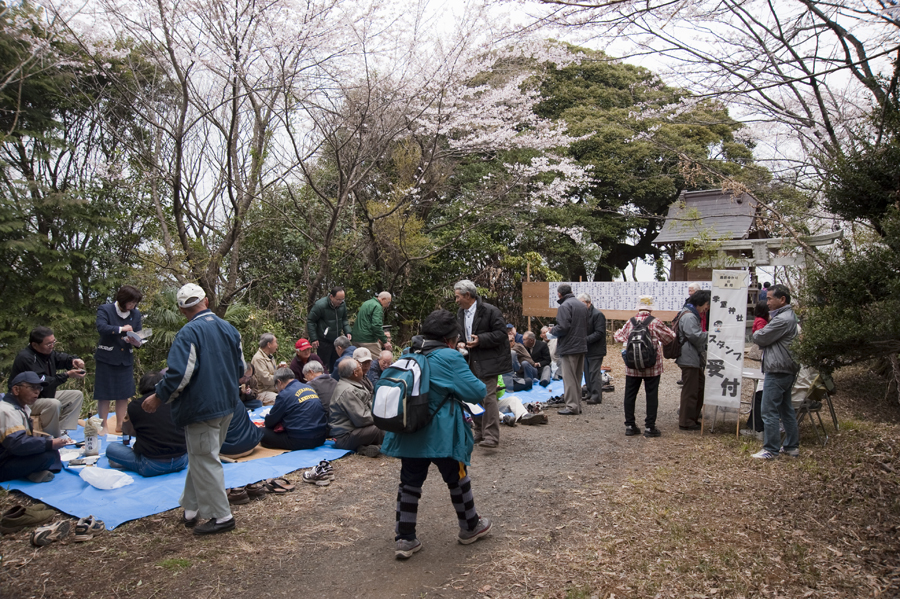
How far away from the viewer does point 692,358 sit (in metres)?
6.93

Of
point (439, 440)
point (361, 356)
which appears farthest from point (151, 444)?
point (439, 440)

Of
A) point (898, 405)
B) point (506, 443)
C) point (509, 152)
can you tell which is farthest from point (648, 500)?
point (509, 152)

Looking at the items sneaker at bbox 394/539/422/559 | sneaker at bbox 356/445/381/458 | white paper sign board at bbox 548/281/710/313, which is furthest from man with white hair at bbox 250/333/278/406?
white paper sign board at bbox 548/281/710/313

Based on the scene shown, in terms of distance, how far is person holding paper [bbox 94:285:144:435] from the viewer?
6000 millimetres

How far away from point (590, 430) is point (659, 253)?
17688 mm

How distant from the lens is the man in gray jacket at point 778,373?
17.6 ft

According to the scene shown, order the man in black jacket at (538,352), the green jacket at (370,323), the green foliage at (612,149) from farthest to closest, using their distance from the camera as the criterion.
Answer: the green foliage at (612,149) < the man in black jacket at (538,352) < the green jacket at (370,323)

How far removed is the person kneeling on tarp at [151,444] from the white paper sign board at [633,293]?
28.7 feet

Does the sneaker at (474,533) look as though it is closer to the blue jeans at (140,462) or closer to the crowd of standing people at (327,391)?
the crowd of standing people at (327,391)

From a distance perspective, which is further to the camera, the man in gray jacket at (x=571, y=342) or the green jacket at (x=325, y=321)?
the green jacket at (x=325, y=321)

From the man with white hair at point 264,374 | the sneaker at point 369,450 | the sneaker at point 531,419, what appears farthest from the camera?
the man with white hair at point 264,374

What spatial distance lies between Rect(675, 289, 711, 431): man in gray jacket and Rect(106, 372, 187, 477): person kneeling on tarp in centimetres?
541

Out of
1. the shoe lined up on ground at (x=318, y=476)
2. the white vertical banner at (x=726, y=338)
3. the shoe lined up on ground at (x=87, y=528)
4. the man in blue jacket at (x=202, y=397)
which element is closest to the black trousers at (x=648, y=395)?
the white vertical banner at (x=726, y=338)

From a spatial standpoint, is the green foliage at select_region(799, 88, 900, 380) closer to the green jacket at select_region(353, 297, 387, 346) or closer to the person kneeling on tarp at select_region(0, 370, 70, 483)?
the person kneeling on tarp at select_region(0, 370, 70, 483)
